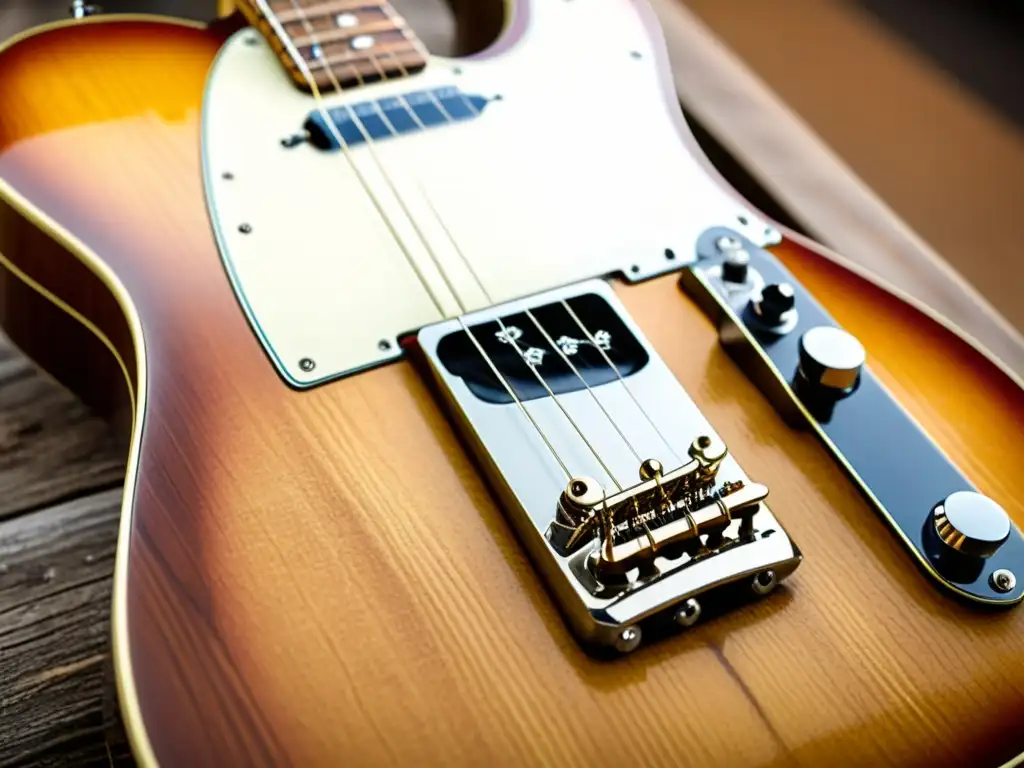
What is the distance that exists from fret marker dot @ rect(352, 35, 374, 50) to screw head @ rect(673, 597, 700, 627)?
22.6 inches

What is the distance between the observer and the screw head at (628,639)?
0.51 m

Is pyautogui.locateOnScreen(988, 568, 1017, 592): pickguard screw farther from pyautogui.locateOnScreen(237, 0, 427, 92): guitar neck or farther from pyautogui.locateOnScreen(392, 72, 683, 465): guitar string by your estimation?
pyautogui.locateOnScreen(237, 0, 427, 92): guitar neck

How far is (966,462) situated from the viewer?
63cm

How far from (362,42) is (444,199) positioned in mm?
223

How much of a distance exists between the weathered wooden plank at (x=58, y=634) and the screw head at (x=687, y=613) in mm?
403

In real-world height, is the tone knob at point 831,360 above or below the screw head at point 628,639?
above

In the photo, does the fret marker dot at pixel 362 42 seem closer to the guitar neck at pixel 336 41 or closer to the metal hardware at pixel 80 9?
A: the guitar neck at pixel 336 41

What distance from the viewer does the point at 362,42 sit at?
874mm

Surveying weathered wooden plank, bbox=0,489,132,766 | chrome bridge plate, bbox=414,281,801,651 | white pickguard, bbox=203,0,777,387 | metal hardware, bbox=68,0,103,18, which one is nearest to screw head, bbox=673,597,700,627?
chrome bridge plate, bbox=414,281,801,651

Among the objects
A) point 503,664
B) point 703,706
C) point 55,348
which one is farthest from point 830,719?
point 55,348

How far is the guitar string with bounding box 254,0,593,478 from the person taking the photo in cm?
61

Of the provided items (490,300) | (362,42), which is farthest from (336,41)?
(490,300)

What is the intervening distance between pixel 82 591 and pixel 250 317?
0.86 ft

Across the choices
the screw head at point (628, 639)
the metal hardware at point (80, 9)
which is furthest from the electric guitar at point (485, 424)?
the metal hardware at point (80, 9)
